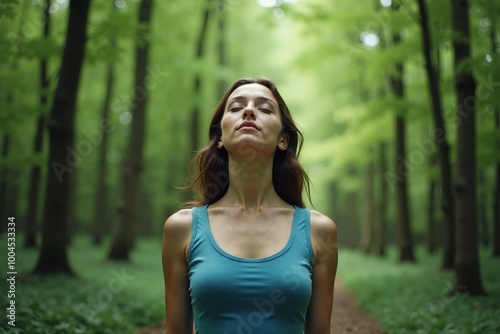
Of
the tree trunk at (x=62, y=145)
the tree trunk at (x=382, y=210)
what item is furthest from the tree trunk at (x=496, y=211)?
the tree trunk at (x=62, y=145)

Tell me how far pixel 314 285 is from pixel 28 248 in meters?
14.9

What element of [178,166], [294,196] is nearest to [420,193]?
[178,166]

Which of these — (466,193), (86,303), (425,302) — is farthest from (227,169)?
(425,302)

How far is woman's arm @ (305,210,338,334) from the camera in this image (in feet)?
6.40

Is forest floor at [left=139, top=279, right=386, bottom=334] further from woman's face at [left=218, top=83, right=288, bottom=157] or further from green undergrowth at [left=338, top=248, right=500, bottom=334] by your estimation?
woman's face at [left=218, top=83, right=288, bottom=157]

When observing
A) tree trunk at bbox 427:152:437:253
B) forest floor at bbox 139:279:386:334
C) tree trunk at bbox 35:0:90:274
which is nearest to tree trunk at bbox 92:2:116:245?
tree trunk at bbox 35:0:90:274

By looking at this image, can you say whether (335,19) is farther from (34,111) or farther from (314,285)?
(314,285)

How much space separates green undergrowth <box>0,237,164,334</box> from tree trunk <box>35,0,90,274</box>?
428 millimetres

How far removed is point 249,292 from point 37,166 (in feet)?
45.6

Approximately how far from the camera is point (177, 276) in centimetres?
195

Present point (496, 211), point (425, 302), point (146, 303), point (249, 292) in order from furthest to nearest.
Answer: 1. point (496, 211)
2. point (146, 303)
3. point (425, 302)
4. point (249, 292)

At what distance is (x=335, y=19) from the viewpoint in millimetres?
11047

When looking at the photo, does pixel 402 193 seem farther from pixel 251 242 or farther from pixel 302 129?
pixel 251 242

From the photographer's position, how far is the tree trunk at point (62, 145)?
25.4 ft
